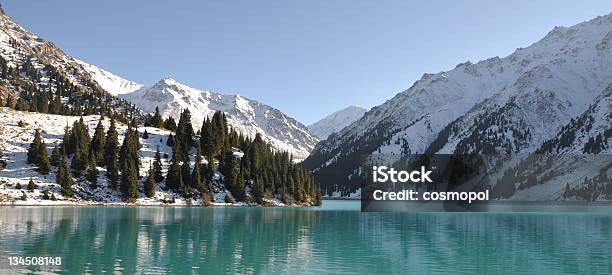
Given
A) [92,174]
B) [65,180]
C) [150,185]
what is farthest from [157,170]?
[65,180]

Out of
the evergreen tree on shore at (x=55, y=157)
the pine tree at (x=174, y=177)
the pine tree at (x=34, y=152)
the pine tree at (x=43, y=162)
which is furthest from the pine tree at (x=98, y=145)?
the pine tree at (x=174, y=177)

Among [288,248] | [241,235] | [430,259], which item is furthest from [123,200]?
[430,259]

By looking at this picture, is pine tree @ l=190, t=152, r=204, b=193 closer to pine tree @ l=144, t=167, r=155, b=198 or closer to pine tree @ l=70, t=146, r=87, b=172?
pine tree @ l=144, t=167, r=155, b=198

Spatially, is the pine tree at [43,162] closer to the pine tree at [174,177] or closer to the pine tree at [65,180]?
the pine tree at [65,180]

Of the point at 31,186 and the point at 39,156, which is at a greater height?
the point at 39,156

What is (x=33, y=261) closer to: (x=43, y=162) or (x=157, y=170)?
(x=43, y=162)

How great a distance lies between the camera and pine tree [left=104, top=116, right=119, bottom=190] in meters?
167

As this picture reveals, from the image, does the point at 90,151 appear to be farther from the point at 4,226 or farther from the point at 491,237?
the point at 491,237

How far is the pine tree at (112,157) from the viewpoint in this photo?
16695 cm

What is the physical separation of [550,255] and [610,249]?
37.1ft

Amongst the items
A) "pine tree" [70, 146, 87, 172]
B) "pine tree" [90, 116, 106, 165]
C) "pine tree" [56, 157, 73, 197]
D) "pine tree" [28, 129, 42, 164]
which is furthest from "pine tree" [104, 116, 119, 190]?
"pine tree" [28, 129, 42, 164]

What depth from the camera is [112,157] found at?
170250mm

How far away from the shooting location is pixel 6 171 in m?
156

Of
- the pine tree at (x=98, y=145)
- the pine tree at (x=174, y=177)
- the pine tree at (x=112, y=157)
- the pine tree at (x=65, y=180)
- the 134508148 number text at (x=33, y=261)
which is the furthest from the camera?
the pine tree at (x=98, y=145)
